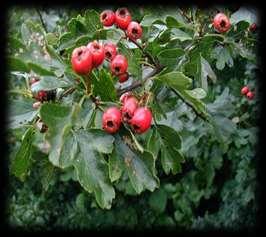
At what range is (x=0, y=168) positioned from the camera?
2229mm

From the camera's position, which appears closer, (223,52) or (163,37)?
(163,37)

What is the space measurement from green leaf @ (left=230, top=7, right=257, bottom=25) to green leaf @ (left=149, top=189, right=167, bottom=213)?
6.67ft

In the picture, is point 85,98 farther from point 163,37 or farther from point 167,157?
point 163,37

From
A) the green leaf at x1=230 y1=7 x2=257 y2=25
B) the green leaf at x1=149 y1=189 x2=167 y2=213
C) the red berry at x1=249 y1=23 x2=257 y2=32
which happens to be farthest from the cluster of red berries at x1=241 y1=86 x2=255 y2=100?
the green leaf at x1=149 y1=189 x2=167 y2=213

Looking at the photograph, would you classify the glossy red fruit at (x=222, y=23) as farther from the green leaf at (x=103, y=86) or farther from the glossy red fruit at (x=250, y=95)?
the glossy red fruit at (x=250, y=95)

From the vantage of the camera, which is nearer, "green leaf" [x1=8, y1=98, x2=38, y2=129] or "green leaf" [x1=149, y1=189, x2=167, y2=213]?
"green leaf" [x1=8, y1=98, x2=38, y2=129]

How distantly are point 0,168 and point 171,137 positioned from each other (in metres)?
0.94

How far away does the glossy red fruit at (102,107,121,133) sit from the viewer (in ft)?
4.26

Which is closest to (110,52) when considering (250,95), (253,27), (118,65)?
(118,65)

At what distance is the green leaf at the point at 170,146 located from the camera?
5.01 ft

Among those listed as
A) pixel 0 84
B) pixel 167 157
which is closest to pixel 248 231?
pixel 167 157

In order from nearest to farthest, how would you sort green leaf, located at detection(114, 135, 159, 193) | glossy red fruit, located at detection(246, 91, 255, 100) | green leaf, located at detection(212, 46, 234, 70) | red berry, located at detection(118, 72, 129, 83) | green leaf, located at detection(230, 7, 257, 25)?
1. green leaf, located at detection(114, 135, 159, 193)
2. red berry, located at detection(118, 72, 129, 83)
3. green leaf, located at detection(230, 7, 257, 25)
4. green leaf, located at detection(212, 46, 234, 70)
5. glossy red fruit, located at detection(246, 91, 255, 100)

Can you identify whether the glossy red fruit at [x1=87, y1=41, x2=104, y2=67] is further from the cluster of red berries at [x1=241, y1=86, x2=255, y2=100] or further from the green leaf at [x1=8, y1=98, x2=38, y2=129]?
the cluster of red berries at [x1=241, y1=86, x2=255, y2=100]

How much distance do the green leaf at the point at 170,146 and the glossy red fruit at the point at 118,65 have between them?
0.21 meters
